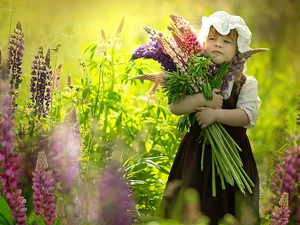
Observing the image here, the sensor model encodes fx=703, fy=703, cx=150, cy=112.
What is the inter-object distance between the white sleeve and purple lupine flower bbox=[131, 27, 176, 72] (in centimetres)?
34

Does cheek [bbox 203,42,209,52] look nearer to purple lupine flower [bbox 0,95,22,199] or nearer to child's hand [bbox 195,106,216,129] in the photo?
child's hand [bbox 195,106,216,129]

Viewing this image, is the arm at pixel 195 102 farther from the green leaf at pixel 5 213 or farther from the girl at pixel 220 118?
the green leaf at pixel 5 213

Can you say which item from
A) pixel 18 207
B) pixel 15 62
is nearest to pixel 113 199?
pixel 18 207

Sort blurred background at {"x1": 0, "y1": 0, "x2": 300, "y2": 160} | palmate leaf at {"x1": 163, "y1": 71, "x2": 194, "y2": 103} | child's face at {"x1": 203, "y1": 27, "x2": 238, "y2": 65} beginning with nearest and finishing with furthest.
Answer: palmate leaf at {"x1": 163, "y1": 71, "x2": 194, "y2": 103}
child's face at {"x1": 203, "y1": 27, "x2": 238, "y2": 65}
blurred background at {"x1": 0, "y1": 0, "x2": 300, "y2": 160}

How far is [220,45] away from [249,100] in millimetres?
277

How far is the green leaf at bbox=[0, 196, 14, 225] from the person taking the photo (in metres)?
2.10

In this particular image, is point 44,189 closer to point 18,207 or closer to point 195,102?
point 18,207

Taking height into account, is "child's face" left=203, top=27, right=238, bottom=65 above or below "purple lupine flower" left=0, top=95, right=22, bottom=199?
above

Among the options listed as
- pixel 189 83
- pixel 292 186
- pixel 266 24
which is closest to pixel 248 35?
pixel 189 83

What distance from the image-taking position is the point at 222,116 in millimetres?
2912

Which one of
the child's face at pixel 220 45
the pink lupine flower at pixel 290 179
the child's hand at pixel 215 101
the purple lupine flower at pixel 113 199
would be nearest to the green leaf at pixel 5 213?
the purple lupine flower at pixel 113 199

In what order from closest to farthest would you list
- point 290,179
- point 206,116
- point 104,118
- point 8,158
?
point 8,158 → point 206,116 → point 290,179 → point 104,118

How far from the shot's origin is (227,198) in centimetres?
305

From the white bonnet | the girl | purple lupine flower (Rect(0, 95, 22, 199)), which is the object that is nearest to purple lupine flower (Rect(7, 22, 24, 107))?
purple lupine flower (Rect(0, 95, 22, 199))
